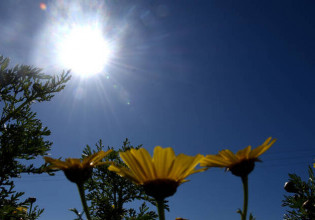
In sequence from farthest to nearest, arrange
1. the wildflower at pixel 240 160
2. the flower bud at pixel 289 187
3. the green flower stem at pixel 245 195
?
the flower bud at pixel 289 187
the wildflower at pixel 240 160
the green flower stem at pixel 245 195

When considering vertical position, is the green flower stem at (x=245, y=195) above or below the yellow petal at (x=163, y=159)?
below

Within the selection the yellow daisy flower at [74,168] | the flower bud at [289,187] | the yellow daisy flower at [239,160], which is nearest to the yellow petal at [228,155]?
the yellow daisy flower at [239,160]

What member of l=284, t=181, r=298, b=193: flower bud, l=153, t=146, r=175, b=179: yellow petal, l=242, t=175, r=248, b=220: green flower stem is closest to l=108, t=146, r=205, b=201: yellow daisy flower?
l=153, t=146, r=175, b=179: yellow petal

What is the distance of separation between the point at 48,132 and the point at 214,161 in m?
5.80

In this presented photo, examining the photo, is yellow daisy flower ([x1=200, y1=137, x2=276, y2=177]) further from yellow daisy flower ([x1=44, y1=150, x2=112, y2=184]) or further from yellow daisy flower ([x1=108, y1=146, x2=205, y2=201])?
yellow daisy flower ([x1=44, y1=150, x2=112, y2=184])

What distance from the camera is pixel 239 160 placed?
1.16 meters

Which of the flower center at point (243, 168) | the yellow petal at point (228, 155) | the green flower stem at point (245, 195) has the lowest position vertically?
the green flower stem at point (245, 195)

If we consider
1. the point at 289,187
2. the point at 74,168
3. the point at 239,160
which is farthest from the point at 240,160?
the point at 289,187

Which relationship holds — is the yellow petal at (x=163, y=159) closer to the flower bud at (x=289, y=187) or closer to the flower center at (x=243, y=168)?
the flower center at (x=243, y=168)

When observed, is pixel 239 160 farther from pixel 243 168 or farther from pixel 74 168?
pixel 74 168

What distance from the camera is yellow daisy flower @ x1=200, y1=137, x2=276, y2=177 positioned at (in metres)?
1.12

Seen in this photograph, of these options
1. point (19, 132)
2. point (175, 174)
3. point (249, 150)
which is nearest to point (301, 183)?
point (249, 150)

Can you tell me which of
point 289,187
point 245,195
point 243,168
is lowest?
point 245,195

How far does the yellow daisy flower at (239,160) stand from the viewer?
112 cm
